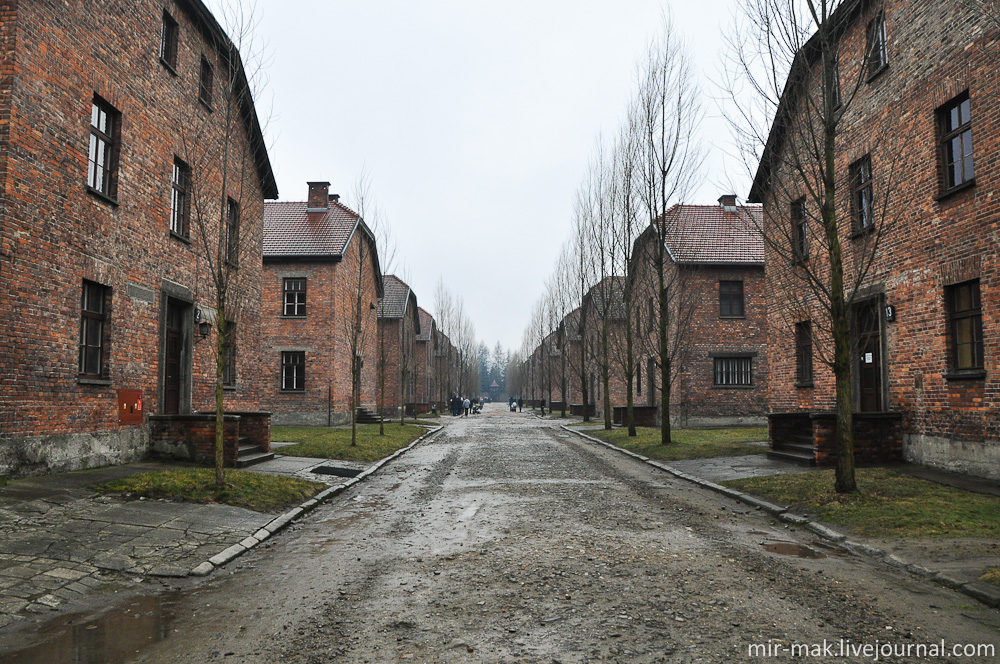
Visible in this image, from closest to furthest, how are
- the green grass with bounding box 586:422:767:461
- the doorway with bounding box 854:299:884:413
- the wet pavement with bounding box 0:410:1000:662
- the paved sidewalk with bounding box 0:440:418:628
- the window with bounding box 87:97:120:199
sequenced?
1. the wet pavement with bounding box 0:410:1000:662
2. the paved sidewalk with bounding box 0:440:418:628
3. the window with bounding box 87:97:120:199
4. the doorway with bounding box 854:299:884:413
5. the green grass with bounding box 586:422:767:461

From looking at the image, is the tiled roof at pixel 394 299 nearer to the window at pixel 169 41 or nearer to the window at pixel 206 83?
the window at pixel 206 83

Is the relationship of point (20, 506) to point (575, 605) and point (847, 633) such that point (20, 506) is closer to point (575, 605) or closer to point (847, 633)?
point (575, 605)

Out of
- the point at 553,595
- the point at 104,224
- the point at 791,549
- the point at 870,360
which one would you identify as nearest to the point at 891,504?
the point at 791,549

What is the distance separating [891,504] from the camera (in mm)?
8664

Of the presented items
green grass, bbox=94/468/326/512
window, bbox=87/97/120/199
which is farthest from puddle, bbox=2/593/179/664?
window, bbox=87/97/120/199

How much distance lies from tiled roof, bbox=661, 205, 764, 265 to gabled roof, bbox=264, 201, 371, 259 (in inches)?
544

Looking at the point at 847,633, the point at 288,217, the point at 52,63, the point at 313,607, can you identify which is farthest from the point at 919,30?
the point at 288,217

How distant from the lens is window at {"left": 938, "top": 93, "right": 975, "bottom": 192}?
11.2 metres

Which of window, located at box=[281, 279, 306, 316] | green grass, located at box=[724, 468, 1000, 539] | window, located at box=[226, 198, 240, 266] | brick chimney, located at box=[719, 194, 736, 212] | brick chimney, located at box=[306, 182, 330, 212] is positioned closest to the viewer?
green grass, located at box=[724, 468, 1000, 539]

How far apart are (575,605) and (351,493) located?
6.98m

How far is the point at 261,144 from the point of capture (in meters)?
19.2

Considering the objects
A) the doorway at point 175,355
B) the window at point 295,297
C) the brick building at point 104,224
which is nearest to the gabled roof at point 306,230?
the window at point 295,297

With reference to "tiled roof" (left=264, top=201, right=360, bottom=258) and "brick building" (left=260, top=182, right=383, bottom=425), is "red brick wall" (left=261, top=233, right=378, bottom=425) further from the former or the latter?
"tiled roof" (left=264, top=201, right=360, bottom=258)

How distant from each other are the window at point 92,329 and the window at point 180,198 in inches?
128
